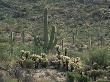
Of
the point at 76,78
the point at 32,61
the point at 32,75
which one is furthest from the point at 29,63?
the point at 76,78

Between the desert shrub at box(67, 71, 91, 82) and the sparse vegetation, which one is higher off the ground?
the desert shrub at box(67, 71, 91, 82)

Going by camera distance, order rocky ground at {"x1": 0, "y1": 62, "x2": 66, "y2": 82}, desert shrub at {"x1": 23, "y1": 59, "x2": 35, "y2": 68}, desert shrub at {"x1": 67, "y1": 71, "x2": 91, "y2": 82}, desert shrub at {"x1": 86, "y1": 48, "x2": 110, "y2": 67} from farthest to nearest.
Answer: desert shrub at {"x1": 86, "y1": 48, "x2": 110, "y2": 67} → desert shrub at {"x1": 23, "y1": 59, "x2": 35, "y2": 68} → rocky ground at {"x1": 0, "y1": 62, "x2": 66, "y2": 82} → desert shrub at {"x1": 67, "y1": 71, "x2": 91, "y2": 82}

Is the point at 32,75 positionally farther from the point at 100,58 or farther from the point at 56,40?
the point at 56,40

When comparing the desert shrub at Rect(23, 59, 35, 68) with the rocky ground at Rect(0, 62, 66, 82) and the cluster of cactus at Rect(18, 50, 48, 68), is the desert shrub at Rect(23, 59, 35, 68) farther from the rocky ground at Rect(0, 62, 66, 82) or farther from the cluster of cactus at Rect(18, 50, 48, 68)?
the rocky ground at Rect(0, 62, 66, 82)

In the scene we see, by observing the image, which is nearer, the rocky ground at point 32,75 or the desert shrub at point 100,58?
the rocky ground at point 32,75

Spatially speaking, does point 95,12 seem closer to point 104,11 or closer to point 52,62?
point 104,11

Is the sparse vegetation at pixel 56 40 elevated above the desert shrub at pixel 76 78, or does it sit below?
below

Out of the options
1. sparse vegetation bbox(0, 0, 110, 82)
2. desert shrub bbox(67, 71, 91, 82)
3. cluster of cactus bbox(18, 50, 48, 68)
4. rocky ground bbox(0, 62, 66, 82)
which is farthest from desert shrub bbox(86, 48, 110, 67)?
desert shrub bbox(67, 71, 91, 82)

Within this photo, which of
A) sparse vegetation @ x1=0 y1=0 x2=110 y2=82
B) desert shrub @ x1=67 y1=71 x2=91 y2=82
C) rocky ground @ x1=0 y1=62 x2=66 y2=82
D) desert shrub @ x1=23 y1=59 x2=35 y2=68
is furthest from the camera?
desert shrub @ x1=23 y1=59 x2=35 y2=68

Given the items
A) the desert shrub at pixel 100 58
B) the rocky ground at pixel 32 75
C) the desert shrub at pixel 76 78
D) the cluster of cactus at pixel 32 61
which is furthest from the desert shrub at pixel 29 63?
the desert shrub at pixel 76 78

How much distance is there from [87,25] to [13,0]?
14194mm

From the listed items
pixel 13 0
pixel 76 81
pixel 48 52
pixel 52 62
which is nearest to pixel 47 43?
pixel 48 52

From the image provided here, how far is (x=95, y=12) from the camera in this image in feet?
134

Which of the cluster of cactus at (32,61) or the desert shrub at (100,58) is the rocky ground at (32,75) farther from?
A: the desert shrub at (100,58)
